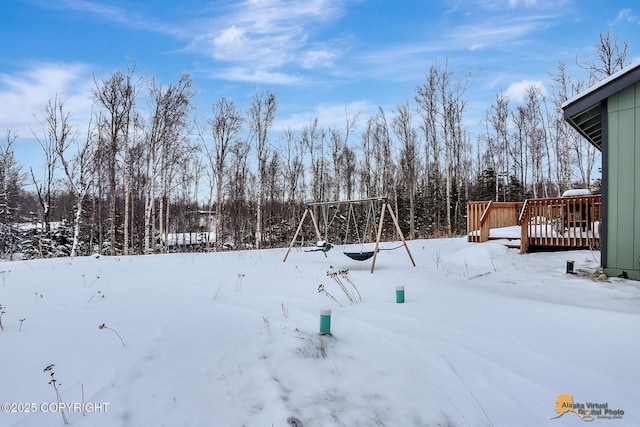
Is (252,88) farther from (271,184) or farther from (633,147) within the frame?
(633,147)

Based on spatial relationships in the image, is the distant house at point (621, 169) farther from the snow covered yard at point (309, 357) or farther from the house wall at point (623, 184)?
the snow covered yard at point (309, 357)

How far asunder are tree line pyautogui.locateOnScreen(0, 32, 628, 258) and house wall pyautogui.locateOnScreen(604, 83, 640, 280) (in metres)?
10.9

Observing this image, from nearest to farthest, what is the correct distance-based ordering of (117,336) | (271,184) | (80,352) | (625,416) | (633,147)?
(625,416) → (80,352) → (117,336) → (633,147) → (271,184)

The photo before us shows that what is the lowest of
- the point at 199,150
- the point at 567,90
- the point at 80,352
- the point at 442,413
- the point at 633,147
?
the point at 442,413

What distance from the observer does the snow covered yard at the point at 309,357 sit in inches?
75.7

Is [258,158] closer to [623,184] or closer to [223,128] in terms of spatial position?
[223,128]

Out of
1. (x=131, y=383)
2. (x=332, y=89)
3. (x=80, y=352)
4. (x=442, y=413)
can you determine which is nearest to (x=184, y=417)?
(x=131, y=383)

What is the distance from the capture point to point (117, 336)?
2734 millimetres

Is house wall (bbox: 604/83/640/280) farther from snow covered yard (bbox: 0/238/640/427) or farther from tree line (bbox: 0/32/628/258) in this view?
tree line (bbox: 0/32/628/258)

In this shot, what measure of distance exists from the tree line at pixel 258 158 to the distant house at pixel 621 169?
10.9 m

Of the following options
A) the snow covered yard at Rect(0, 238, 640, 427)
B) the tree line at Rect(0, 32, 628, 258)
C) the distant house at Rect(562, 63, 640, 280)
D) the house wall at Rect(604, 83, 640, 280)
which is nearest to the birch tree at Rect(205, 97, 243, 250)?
the tree line at Rect(0, 32, 628, 258)

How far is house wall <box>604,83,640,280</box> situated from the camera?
222 inches

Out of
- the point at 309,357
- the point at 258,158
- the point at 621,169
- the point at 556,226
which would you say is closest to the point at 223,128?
the point at 258,158

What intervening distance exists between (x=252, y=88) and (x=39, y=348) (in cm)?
1903
